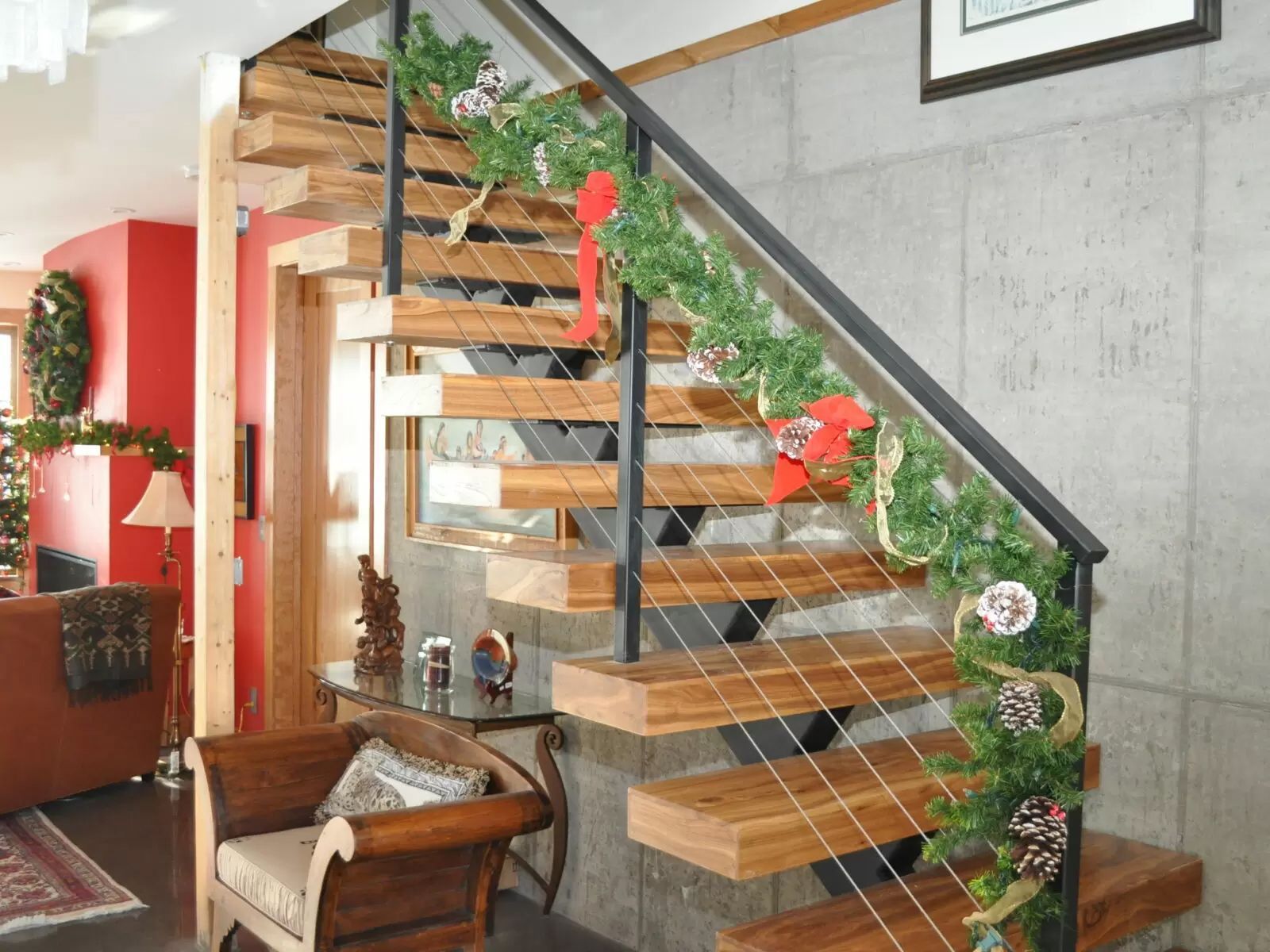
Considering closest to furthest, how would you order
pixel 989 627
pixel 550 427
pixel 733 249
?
pixel 989 627, pixel 550 427, pixel 733 249

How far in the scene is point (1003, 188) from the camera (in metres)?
2.94

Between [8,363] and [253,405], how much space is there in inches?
185

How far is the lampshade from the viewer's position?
6.35 m

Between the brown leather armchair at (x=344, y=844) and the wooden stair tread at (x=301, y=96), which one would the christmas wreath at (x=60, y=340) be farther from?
the brown leather armchair at (x=344, y=844)

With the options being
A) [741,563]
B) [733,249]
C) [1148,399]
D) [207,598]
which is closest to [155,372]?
[207,598]

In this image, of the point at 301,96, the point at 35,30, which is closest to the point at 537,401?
the point at 35,30

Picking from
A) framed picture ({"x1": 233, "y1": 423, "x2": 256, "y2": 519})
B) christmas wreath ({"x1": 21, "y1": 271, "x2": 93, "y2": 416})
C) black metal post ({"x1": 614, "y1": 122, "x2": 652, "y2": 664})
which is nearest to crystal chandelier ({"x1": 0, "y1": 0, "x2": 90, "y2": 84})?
black metal post ({"x1": 614, "y1": 122, "x2": 652, "y2": 664})

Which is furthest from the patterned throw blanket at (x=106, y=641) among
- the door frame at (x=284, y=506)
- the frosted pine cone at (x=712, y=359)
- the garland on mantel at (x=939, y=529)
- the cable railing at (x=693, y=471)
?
the frosted pine cone at (x=712, y=359)

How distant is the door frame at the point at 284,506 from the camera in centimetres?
633

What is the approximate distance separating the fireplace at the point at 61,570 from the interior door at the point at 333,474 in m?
1.85

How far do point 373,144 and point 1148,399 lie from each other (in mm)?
2374

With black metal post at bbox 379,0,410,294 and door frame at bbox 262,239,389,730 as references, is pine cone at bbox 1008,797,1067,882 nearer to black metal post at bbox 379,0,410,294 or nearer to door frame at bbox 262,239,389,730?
black metal post at bbox 379,0,410,294

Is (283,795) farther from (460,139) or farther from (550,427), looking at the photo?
(460,139)

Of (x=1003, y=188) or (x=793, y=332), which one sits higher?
(x=1003, y=188)
